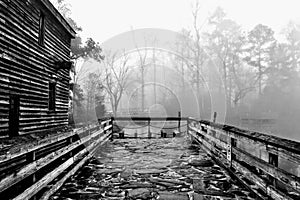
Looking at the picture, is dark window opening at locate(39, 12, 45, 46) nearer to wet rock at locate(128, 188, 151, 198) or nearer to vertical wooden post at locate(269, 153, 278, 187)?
wet rock at locate(128, 188, 151, 198)

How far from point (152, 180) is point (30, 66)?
23.1 ft

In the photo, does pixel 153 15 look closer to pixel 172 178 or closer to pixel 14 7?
pixel 14 7

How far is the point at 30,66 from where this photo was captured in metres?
9.77

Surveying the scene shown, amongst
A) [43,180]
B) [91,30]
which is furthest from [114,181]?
[91,30]

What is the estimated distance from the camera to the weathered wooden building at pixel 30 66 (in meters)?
8.14

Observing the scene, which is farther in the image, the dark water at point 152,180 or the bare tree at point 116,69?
the bare tree at point 116,69

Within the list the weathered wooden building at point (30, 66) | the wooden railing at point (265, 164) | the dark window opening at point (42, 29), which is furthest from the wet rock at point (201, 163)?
the dark window opening at point (42, 29)

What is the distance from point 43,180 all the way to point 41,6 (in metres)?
8.72

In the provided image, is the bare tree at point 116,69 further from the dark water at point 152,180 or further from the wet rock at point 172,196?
the wet rock at point 172,196

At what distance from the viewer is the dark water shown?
4305 mm

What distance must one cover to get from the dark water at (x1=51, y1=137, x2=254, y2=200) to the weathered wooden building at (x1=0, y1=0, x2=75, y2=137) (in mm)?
3618

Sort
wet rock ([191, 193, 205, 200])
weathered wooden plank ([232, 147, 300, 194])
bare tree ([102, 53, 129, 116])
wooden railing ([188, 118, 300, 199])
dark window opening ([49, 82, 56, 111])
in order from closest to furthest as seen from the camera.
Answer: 1. weathered wooden plank ([232, 147, 300, 194])
2. wooden railing ([188, 118, 300, 199])
3. wet rock ([191, 193, 205, 200])
4. dark window opening ([49, 82, 56, 111])
5. bare tree ([102, 53, 129, 116])

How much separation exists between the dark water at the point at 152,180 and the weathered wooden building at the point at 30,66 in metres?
3.62

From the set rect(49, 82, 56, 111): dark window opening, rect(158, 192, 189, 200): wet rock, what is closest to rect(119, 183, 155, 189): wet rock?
rect(158, 192, 189, 200): wet rock
